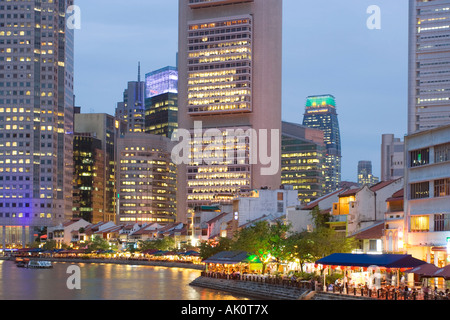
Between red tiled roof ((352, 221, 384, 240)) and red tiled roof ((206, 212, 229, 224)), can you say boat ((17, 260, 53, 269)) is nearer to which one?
red tiled roof ((206, 212, 229, 224))

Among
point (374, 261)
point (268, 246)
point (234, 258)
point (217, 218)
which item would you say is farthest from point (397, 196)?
point (217, 218)

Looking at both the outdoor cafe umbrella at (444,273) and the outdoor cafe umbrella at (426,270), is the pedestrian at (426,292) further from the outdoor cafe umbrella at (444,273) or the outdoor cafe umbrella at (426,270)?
the outdoor cafe umbrella at (444,273)

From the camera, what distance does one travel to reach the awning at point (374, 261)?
73.2 metres

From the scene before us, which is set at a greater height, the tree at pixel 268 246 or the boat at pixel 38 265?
the tree at pixel 268 246

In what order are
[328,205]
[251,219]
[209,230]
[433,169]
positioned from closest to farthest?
[433,169] < [328,205] < [251,219] < [209,230]

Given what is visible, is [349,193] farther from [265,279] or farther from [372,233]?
[265,279]

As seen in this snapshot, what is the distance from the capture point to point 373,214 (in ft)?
349

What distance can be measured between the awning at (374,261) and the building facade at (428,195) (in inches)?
358

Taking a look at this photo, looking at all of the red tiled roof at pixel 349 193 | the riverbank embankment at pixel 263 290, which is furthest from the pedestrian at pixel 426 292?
the red tiled roof at pixel 349 193

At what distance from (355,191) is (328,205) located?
13.5 m

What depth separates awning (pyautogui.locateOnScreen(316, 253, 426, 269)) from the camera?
73250 mm

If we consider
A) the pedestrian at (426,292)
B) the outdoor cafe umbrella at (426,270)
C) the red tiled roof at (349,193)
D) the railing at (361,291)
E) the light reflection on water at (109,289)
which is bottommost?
the light reflection on water at (109,289)
